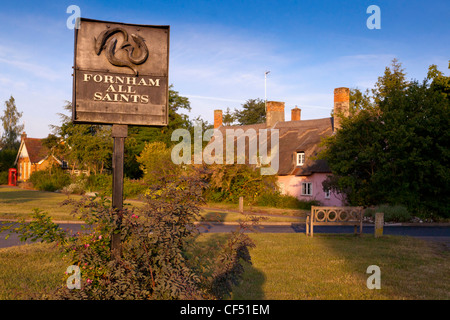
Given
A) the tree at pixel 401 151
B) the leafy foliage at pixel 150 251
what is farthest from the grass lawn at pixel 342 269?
the tree at pixel 401 151

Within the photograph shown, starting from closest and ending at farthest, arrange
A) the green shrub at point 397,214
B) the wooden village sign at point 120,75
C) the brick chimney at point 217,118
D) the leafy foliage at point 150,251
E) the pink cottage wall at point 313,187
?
the leafy foliage at point 150,251, the wooden village sign at point 120,75, the green shrub at point 397,214, the pink cottage wall at point 313,187, the brick chimney at point 217,118

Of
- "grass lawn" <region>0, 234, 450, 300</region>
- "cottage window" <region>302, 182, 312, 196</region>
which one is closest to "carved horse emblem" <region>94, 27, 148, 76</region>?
"grass lawn" <region>0, 234, 450, 300</region>

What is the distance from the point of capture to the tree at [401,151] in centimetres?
2430

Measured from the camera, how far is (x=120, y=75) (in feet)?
22.9

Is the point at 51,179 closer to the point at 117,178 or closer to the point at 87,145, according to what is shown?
the point at 87,145

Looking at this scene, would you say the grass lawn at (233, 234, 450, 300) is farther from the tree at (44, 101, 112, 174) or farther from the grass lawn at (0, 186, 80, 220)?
the tree at (44, 101, 112, 174)

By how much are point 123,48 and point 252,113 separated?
71.9 m

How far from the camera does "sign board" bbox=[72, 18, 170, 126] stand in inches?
271

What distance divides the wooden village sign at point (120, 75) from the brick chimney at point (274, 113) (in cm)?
4325

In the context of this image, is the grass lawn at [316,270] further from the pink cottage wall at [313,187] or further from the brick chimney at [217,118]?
the brick chimney at [217,118]
